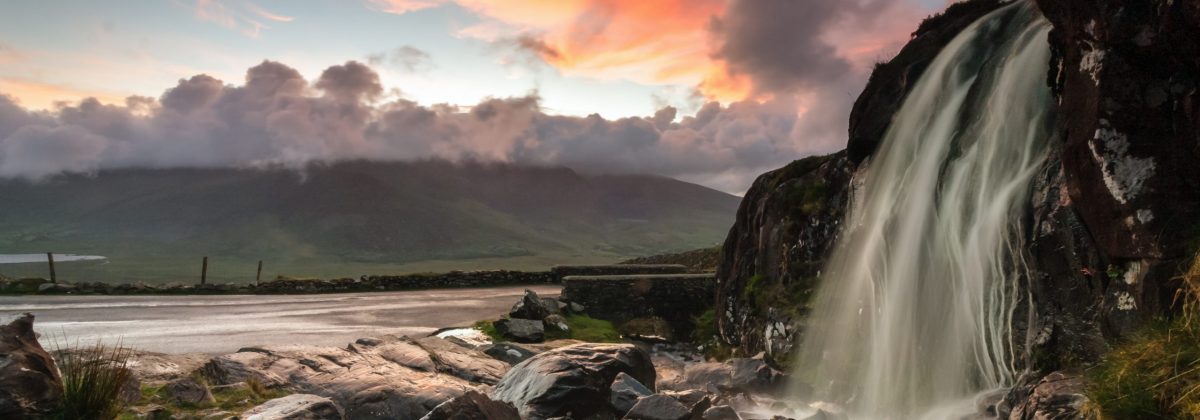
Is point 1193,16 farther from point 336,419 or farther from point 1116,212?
point 336,419

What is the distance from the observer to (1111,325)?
1061 centimetres

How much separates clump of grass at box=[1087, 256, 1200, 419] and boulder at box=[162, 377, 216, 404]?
39.5ft

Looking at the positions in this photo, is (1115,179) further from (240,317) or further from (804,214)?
(240,317)

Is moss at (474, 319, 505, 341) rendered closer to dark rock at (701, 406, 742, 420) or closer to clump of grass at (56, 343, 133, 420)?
dark rock at (701, 406, 742, 420)

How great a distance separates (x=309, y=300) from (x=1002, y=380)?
103 feet

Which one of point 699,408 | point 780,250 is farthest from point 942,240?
point 780,250

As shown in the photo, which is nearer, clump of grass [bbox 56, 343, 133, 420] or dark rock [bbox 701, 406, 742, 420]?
clump of grass [bbox 56, 343, 133, 420]

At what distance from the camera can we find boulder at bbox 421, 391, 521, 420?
9859mm

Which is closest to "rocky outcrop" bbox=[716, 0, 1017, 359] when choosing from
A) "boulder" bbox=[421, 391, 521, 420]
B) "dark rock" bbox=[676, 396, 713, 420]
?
"dark rock" bbox=[676, 396, 713, 420]

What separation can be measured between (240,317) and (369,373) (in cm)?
1692

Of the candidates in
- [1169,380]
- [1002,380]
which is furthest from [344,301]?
[1169,380]

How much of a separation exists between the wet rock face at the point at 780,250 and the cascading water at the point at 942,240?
974 millimetres

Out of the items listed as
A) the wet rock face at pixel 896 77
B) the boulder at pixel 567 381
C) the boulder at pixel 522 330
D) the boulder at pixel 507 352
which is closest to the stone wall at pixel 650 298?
the boulder at pixel 522 330

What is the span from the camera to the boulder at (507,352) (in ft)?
60.7
